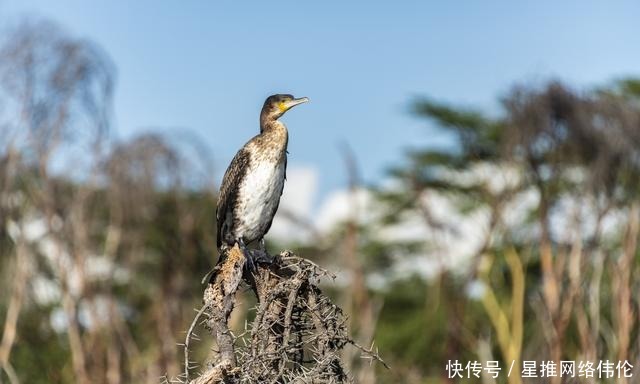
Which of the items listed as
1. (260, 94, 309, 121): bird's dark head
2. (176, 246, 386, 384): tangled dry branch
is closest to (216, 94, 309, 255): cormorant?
(260, 94, 309, 121): bird's dark head

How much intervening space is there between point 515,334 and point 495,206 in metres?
2.27

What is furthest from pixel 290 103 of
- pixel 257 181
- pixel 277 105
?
pixel 257 181

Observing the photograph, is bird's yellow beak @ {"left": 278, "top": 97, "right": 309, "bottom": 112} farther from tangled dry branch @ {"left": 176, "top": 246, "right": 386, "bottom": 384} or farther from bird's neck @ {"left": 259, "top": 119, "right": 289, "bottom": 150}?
tangled dry branch @ {"left": 176, "top": 246, "right": 386, "bottom": 384}

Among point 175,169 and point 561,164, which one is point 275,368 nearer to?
point 175,169

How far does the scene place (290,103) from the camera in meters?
7.52

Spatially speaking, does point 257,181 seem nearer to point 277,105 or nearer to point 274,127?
point 274,127

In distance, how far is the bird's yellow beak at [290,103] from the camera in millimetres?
7488

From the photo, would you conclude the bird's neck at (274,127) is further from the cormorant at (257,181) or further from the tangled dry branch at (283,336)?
the tangled dry branch at (283,336)

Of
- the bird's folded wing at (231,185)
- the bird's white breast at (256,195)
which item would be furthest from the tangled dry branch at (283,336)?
the bird's folded wing at (231,185)

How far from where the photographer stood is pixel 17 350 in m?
23.5

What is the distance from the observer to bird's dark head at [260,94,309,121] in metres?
7.51

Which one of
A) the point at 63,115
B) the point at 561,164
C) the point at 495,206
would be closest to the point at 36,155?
the point at 63,115

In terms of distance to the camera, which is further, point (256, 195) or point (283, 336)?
point (256, 195)

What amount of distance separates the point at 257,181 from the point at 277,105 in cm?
48
